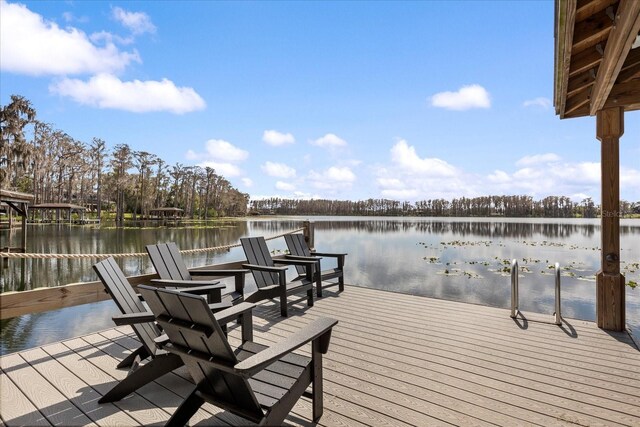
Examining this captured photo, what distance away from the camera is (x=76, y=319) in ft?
23.3

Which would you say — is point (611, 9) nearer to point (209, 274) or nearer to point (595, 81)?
point (595, 81)

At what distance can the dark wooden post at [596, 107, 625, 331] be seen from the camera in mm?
3363

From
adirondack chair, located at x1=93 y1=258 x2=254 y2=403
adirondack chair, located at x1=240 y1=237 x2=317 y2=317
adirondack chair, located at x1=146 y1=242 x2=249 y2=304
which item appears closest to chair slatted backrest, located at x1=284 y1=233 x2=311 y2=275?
adirondack chair, located at x1=240 y1=237 x2=317 y2=317

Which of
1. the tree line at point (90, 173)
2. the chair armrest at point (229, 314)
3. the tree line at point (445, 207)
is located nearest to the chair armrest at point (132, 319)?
the chair armrest at point (229, 314)

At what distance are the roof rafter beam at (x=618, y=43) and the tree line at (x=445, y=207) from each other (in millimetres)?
59421

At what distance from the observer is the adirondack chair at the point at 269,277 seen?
3.89 m

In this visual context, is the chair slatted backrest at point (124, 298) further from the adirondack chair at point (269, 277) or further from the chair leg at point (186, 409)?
the adirondack chair at point (269, 277)

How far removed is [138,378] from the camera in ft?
6.66

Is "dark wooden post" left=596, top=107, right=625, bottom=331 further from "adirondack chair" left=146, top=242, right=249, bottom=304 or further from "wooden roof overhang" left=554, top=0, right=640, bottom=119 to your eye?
"adirondack chair" left=146, top=242, right=249, bottom=304

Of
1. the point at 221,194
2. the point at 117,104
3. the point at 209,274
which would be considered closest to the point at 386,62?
the point at 209,274

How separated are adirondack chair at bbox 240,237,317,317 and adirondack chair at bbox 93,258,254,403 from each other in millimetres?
1262

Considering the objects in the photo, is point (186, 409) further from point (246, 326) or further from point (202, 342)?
point (246, 326)

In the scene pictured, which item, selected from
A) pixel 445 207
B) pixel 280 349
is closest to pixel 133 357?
pixel 280 349

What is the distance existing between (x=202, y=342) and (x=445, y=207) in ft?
237
